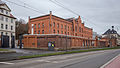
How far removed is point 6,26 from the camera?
41125mm

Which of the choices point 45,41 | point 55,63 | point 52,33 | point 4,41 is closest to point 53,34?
point 45,41

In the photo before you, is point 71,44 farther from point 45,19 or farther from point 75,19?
point 75,19

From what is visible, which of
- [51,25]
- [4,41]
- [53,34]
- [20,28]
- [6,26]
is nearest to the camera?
[53,34]

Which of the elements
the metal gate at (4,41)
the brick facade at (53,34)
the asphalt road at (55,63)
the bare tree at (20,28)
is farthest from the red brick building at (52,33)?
the asphalt road at (55,63)

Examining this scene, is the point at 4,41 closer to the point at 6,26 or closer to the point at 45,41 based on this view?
the point at 6,26

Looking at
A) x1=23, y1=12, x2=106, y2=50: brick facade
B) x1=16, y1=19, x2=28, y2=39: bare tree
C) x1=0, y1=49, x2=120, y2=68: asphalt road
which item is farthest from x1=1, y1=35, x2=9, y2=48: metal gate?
→ x1=0, y1=49, x2=120, y2=68: asphalt road

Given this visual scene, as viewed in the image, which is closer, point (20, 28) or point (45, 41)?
point (45, 41)

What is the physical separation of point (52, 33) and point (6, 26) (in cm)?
1569

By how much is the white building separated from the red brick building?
5879 millimetres

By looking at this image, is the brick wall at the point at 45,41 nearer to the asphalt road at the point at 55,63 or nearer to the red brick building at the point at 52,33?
the red brick building at the point at 52,33

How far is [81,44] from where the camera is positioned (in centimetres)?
4625

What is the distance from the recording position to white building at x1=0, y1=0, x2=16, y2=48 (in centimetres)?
3768

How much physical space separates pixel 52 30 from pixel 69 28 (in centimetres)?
1257

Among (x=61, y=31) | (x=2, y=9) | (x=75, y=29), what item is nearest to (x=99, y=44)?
(x=75, y=29)
